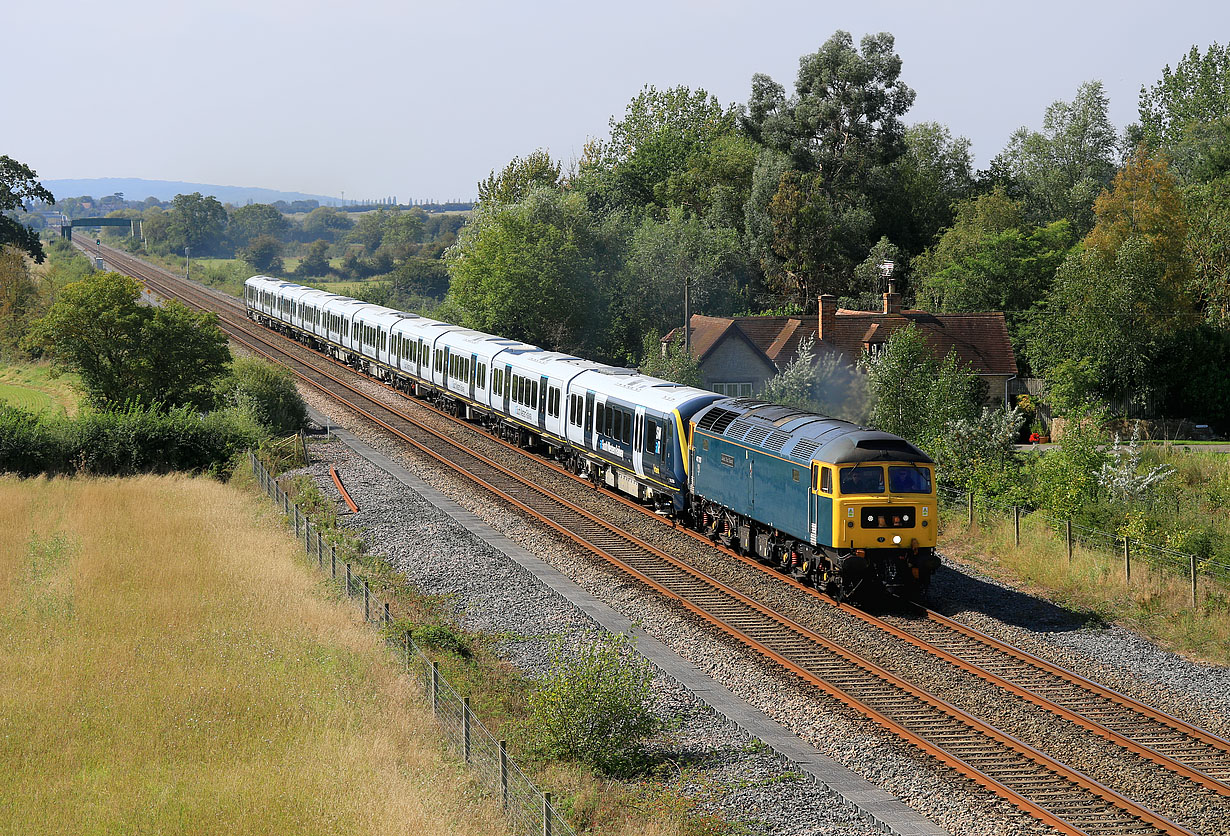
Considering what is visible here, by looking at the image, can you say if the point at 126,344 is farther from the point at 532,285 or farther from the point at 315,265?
the point at 315,265

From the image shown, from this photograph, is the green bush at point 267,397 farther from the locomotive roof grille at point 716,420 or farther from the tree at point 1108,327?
the tree at point 1108,327

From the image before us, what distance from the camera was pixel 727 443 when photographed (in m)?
24.0

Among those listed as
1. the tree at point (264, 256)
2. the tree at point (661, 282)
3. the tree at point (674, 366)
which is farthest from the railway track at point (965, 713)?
the tree at point (264, 256)

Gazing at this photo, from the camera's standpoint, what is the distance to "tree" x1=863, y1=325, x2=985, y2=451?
33500 mm

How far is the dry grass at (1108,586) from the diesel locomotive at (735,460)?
3.38m

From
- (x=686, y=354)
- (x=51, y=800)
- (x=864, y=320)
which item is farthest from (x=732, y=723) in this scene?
(x=864, y=320)

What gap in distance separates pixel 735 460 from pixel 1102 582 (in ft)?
25.5

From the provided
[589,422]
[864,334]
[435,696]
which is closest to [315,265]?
A: [864,334]

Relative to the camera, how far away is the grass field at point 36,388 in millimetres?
53969

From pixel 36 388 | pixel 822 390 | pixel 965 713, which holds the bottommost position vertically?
pixel 965 713

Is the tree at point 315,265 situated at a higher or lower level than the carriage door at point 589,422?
higher

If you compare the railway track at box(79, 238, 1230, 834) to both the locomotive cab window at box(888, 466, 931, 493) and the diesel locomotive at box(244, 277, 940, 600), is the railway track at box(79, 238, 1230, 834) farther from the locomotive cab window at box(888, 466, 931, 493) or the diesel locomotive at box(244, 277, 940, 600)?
the locomotive cab window at box(888, 466, 931, 493)

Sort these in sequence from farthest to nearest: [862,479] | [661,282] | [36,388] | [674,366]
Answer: [661,282]
[36,388]
[674,366]
[862,479]

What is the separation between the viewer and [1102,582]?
874 inches
